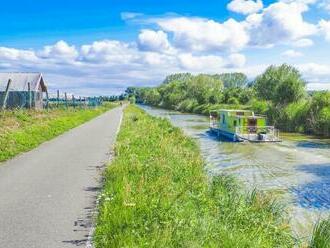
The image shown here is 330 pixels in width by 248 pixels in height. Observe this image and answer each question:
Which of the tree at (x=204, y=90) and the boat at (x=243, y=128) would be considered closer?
the boat at (x=243, y=128)

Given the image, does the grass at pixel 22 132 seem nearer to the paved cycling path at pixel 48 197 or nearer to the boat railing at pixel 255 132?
the paved cycling path at pixel 48 197

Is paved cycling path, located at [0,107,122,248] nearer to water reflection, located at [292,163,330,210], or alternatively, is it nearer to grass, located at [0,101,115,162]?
grass, located at [0,101,115,162]

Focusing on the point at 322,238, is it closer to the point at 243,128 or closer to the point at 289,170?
the point at 289,170

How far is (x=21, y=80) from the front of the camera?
57.3 metres

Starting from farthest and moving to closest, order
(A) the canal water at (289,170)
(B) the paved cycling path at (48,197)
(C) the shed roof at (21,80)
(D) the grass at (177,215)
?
1. (C) the shed roof at (21,80)
2. (A) the canal water at (289,170)
3. (B) the paved cycling path at (48,197)
4. (D) the grass at (177,215)

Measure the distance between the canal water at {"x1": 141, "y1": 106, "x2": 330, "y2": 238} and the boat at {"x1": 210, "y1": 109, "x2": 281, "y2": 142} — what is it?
1.22 meters

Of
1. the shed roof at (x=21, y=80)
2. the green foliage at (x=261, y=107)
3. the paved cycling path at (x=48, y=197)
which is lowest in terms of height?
the paved cycling path at (x=48, y=197)

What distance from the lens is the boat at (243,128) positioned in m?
41.2

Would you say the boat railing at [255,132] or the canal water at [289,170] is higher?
the boat railing at [255,132]

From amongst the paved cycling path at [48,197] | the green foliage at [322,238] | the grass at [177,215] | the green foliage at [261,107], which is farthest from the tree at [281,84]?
the green foliage at [322,238]

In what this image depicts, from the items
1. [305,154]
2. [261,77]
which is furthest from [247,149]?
[261,77]

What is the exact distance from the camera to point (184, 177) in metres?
14.7

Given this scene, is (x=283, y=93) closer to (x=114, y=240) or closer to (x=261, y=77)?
(x=261, y=77)

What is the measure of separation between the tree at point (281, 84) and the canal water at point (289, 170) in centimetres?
1679
